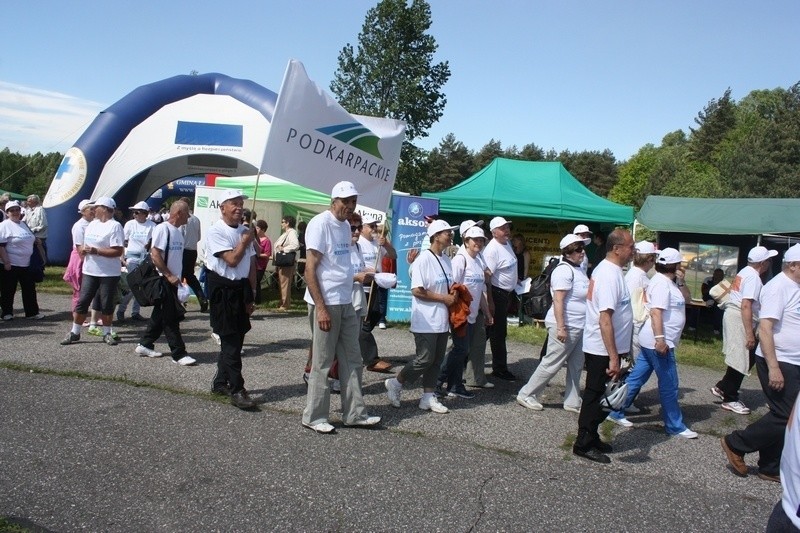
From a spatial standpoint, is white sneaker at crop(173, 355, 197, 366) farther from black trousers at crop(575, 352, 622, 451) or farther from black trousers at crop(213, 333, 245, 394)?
black trousers at crop(575, 352, 622, 451)

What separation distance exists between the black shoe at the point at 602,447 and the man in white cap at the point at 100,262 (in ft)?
18.8

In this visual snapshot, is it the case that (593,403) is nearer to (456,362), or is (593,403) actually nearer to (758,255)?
(456,362)

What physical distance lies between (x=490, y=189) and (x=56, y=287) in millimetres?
9087

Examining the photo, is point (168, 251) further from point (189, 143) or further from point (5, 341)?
point (189, 143)

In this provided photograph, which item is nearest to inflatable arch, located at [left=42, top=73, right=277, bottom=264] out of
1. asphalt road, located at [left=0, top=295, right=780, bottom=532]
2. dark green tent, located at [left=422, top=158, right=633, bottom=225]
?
dark green tent, located at [left=422, top=158, right=633, bottom=225]

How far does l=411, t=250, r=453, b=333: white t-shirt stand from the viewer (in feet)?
18.6

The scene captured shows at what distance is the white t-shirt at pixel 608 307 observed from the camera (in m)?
4.76

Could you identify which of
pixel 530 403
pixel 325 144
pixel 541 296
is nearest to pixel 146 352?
pixel 325 144

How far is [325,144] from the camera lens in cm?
613

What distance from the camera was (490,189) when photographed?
12383mm

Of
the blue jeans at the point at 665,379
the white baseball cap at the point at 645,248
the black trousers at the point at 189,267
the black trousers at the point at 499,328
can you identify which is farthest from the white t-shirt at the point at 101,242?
the blue jeans at the point at 665,379

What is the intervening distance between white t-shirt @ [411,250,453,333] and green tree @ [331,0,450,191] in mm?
25780

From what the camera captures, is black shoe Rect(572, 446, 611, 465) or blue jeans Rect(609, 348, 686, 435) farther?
blue jeans Rect(609, 348, 686, 435)

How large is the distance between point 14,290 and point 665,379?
8.96 metres
